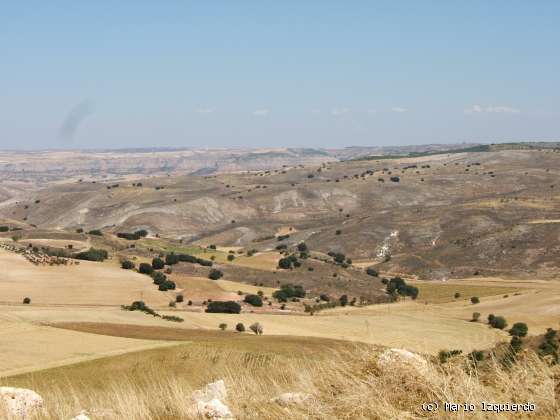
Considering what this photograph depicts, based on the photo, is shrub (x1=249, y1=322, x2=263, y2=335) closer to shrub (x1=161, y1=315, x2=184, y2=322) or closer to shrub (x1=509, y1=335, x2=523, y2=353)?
shrub (x1=161, y1=315, x2=184, y2=322)

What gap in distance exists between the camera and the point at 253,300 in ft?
305

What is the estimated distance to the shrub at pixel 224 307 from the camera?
84812 millimetres

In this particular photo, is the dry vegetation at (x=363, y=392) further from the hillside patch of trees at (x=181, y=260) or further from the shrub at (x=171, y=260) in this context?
the hillside patch of trees at (x=181, y=260)

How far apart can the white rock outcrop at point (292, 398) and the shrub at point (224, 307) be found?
73228 millimetres

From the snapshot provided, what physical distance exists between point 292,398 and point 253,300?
269 ft

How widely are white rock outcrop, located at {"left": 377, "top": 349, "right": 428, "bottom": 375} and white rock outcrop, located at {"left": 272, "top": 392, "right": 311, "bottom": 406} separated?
134 centimetres

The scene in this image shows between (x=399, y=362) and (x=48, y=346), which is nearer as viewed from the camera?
(x=399, y=362)

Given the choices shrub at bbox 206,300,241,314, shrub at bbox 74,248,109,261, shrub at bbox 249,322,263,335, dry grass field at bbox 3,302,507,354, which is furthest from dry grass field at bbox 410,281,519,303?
shrub at bbox 74,248,109,261

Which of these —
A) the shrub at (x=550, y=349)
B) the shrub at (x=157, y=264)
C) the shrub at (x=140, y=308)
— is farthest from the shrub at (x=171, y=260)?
the shrub at (x=550, y=349)

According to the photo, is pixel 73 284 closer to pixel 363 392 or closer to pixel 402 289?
pixel 402 289

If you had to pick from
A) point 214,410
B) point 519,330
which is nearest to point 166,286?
point 519,330

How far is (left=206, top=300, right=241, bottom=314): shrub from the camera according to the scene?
84812 millimetres

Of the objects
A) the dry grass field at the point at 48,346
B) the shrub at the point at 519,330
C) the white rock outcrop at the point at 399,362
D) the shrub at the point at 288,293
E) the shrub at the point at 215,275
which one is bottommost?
the shrub at the point at 288,293

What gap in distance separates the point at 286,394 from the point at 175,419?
1935 millimetres
